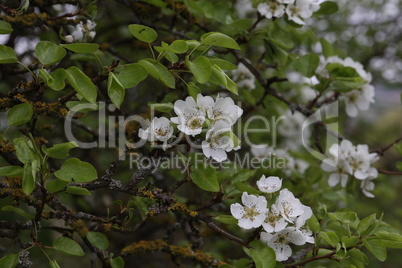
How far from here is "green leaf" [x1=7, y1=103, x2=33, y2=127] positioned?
139 cm

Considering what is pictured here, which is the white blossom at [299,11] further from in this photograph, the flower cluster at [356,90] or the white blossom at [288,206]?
the white blossom at [288,206]

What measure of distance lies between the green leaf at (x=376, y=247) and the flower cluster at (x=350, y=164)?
0.60 metres

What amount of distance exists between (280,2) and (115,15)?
1.62 metres

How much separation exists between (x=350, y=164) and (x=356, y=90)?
0.42 metres

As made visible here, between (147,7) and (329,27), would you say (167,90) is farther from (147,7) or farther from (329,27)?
(329,27)

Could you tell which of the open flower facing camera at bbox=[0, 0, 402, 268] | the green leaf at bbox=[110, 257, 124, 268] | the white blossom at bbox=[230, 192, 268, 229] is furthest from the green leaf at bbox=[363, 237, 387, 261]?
the green leaf at bbox=[110, 257, 124, 268]

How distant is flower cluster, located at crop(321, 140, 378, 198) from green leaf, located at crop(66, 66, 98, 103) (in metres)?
1.17

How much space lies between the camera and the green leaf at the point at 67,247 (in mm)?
1422

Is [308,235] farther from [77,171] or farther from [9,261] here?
[9,261]

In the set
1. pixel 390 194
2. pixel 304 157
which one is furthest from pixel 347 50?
pixel 304 157

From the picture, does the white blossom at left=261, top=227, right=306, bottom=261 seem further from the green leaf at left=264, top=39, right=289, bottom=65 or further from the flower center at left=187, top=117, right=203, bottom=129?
the green leaf at left=264, top=39, right=289, bottom=65

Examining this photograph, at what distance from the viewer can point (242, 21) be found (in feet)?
6.26

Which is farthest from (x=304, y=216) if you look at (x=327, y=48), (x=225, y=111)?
(x=327, y=48)

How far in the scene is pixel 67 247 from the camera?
144 centimetres
